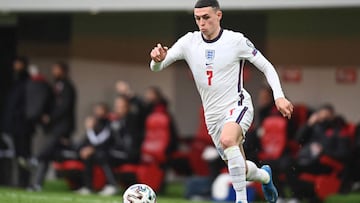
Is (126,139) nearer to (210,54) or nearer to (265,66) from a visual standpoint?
(210,54)

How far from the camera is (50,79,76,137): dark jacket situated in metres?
19.0

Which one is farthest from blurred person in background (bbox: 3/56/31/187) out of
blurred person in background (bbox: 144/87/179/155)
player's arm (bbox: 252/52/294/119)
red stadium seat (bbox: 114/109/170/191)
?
player's arm (bbox: 252/52/294/119)

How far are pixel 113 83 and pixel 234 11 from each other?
4.40 m

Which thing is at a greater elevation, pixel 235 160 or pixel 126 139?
pixel 235 160

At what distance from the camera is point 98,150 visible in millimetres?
18688

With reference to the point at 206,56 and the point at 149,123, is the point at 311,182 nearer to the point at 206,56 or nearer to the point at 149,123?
the point at 149,123

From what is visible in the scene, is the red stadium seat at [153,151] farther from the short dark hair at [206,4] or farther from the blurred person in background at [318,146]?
the short dark hair at [206,4]

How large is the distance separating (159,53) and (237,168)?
4.64 feet

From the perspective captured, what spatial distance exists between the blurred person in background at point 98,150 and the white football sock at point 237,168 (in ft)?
27.2

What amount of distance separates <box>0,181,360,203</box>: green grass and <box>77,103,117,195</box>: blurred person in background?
36cm

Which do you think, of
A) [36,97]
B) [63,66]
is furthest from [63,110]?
[63,66]

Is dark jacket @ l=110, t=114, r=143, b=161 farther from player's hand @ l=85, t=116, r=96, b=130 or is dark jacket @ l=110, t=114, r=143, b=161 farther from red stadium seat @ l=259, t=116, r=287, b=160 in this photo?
red stadium seat @ l=259, t=116, r=287, b=160

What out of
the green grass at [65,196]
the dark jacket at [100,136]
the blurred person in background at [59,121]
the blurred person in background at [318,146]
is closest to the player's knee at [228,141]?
the green grass at [65,196]

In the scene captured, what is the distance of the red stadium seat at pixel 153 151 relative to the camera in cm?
1853
